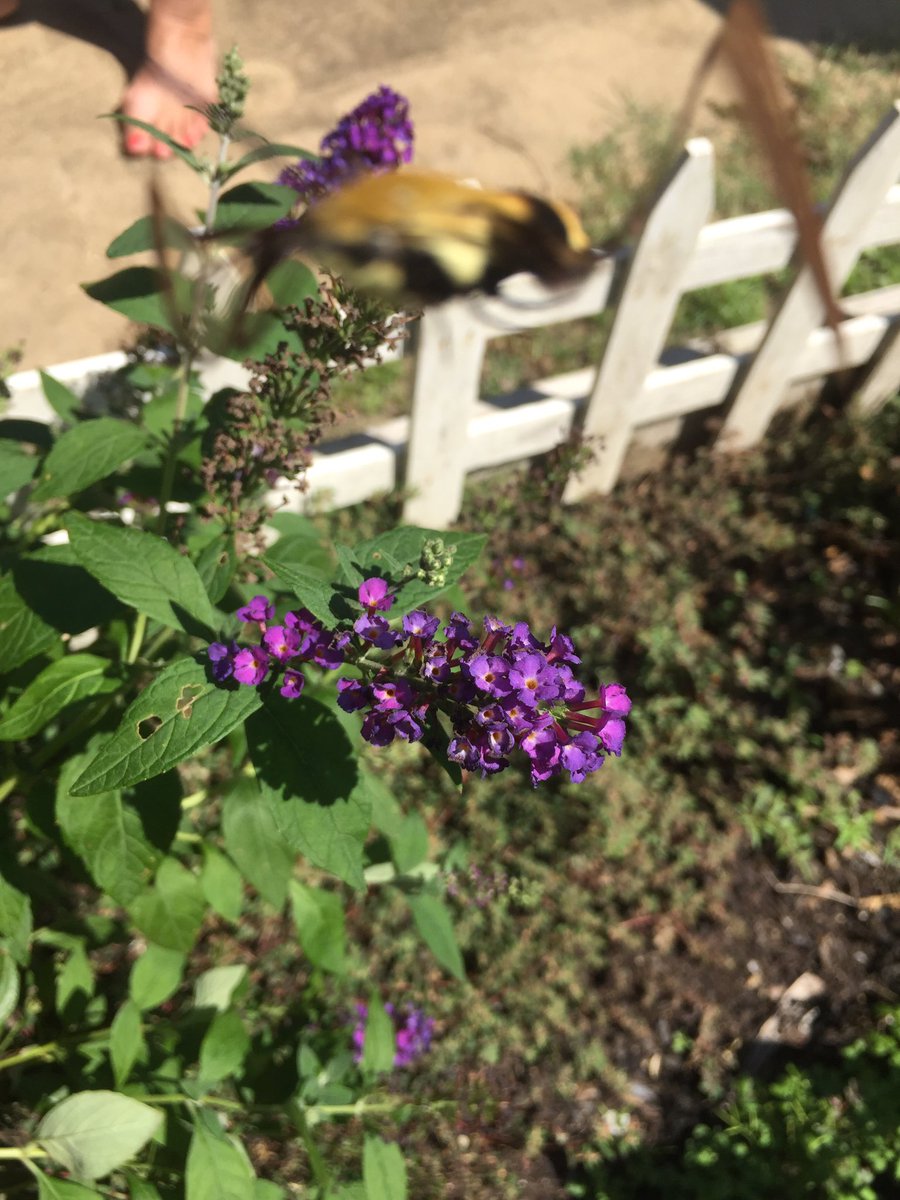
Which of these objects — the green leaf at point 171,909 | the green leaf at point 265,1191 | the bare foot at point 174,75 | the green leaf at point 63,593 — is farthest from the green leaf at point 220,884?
the bare foot at point 174,75

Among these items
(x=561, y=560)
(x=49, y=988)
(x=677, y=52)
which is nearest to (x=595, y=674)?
(x=561, y=560)

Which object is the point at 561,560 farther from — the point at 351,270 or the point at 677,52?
the point at 677,52

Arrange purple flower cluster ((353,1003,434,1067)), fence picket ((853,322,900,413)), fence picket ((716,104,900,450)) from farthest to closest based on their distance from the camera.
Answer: fence picket ((853,322,900,413)) < fence picket ((716,104,900,450)) < purple flower cluster ((353,1003,434,1067))

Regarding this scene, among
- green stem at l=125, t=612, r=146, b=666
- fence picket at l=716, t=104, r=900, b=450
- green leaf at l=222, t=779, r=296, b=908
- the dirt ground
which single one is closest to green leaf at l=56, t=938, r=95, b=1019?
green leaf at l=222, t=779, r=296, b=908

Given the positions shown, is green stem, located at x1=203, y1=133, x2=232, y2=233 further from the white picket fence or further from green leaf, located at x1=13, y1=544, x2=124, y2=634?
the white picket fence

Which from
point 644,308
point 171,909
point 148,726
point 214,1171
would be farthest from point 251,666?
point 644,308

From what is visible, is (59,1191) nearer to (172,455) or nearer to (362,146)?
(172,455)
